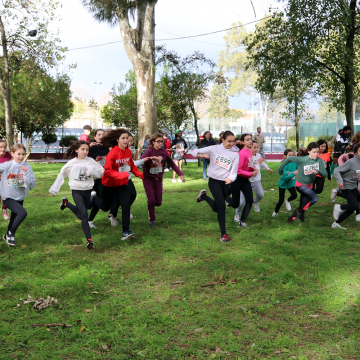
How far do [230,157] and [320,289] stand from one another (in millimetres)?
2874

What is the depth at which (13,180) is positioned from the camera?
7.01m

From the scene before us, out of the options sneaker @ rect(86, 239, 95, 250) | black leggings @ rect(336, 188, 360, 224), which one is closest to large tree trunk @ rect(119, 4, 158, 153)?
black leggings @ rect(336, 188, 360, 224)

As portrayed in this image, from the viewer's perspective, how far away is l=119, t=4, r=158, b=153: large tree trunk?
19281 mm

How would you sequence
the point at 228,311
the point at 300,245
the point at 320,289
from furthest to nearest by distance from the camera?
the point at 300,245
the point at 320,289
the point at 228,311

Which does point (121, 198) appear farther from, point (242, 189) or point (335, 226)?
point (335, 226)

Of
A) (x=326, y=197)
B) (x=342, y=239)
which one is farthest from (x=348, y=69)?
(x=342, y=239)

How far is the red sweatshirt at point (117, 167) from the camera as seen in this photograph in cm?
704

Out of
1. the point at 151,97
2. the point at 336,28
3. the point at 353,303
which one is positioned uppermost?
the point at 336,28

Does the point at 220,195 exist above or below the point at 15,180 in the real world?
below

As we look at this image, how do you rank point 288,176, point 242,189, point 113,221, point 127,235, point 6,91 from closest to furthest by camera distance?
point 127,235 < point 242,189 < point 113,221 < point 288,176 < point 6,91

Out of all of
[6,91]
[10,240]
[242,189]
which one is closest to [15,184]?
[10,240]

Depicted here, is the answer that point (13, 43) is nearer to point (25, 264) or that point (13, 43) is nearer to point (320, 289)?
point (25, 264)

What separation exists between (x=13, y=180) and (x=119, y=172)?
1.70 meters

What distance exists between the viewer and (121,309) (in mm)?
4586
